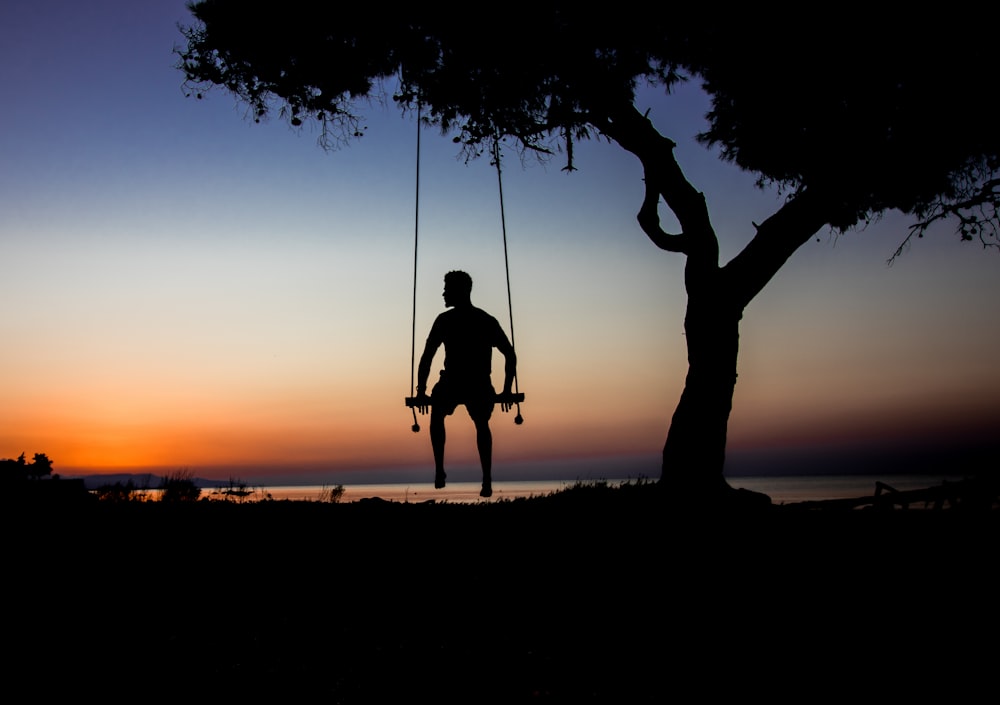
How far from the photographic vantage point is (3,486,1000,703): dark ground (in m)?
4.59

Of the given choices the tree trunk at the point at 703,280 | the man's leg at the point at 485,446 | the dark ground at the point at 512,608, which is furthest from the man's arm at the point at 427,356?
the tree trunk at the point at 703,280

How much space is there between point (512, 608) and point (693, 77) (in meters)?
11.2

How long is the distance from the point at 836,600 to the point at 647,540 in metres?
2.20

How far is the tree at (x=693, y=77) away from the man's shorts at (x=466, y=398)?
291 centimetres

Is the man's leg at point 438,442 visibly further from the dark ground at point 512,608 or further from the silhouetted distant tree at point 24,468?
the silhouetted distant tree at point 24,468

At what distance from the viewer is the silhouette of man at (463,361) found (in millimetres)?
10586

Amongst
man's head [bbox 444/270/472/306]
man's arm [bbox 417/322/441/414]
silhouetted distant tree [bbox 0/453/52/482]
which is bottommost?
silhouetted distant tree [bbox 0/453/52/482]

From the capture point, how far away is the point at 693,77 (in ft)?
45.4

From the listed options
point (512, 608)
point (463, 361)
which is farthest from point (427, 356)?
point (512, 608)

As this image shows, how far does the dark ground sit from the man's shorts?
2.16 m

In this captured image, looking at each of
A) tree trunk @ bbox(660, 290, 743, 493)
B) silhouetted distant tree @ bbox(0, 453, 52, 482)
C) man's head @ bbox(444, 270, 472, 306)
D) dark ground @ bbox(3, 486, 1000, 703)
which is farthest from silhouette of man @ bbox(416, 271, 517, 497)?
silhouetted distant tree @ bbox(0, 453, 52, 482)

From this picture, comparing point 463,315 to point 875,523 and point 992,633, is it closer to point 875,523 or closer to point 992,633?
point 875,523

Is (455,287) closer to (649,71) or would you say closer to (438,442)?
(438,442)

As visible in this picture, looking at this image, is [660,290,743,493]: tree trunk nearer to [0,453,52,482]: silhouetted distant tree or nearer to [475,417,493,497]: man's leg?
[475,417,493,497]: man's leg
